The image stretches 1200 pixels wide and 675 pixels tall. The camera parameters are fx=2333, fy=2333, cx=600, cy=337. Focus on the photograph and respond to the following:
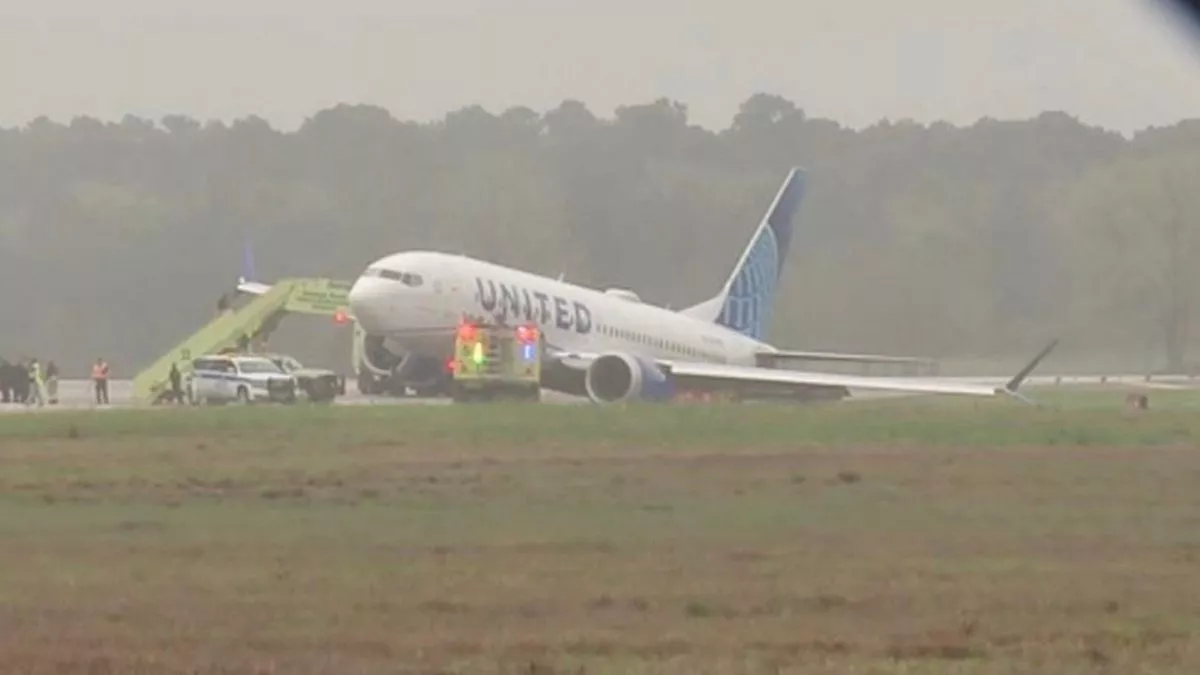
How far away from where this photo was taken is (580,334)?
46.4 meters

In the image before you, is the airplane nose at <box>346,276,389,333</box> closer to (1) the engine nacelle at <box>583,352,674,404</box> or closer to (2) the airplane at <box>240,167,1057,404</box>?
(2) the airplane at <box>240,167,1057,404</box>

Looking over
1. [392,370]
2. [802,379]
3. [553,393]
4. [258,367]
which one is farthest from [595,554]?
[553,393]

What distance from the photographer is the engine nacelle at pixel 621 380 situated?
4462cm

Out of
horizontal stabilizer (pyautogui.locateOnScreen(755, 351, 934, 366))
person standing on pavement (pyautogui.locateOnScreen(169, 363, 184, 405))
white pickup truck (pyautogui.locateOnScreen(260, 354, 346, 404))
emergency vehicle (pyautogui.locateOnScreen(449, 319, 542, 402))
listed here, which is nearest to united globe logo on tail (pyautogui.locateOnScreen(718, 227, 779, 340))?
horizontal stabilizer (pyautogui.locateOnScreen(755, 351, 934, 366))

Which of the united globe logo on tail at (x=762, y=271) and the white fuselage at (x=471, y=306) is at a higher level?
the united globe logo on tail at (x=762, y=271)

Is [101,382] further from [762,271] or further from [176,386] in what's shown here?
[762,271]

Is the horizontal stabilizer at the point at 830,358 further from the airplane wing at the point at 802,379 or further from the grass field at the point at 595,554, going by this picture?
the grass field at the point at 595,554

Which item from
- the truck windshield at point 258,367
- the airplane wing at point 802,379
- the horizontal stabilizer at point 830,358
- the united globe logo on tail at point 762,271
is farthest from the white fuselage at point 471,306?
the united globe logo on tail at point 762,271

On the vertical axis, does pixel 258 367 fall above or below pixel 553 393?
above

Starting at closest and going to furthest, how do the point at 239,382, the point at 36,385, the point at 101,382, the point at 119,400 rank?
the point at 239,382, the point at 101,382, the point at 36,385, the point at 119,400

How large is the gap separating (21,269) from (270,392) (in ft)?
71.1

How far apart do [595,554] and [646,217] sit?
5207 centimetres

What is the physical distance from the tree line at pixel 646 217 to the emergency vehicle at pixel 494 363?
40.7ft

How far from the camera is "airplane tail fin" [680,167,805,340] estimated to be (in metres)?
55.3
